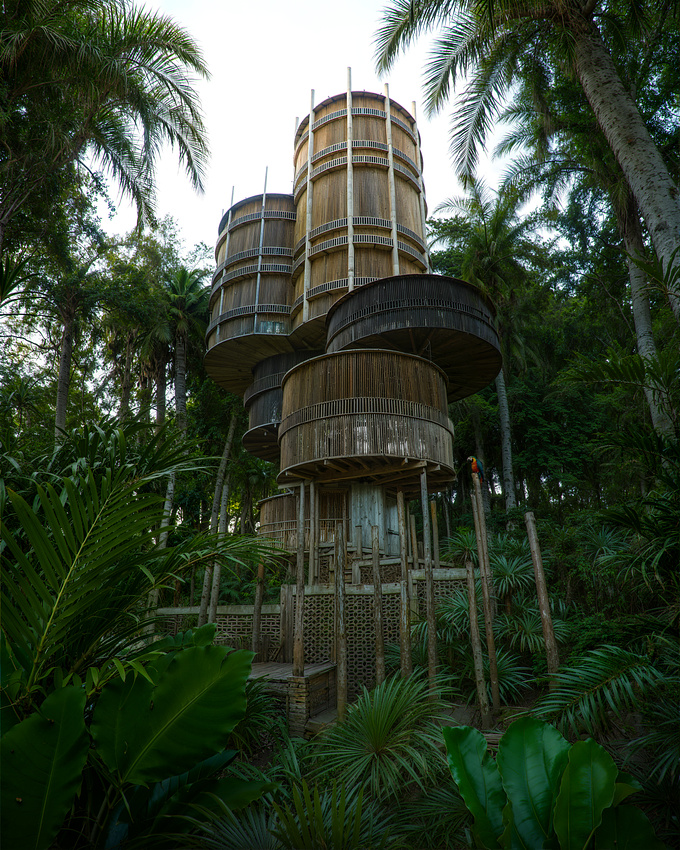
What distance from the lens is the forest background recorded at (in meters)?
3.85

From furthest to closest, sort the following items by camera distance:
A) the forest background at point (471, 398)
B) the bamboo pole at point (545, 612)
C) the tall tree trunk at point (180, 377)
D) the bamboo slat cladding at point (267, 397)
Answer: the tall tree trunk at point (180, 377) < the bamboo slat cladding at point (267, 397) < the bamboo pole at point (545, 612) < the forest background at point (471, 398)

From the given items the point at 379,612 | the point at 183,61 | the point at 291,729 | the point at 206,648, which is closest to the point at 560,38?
the point at 183,61

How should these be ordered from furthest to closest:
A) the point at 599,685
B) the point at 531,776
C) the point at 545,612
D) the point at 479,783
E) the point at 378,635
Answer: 1. the point at 378,635
2. the point at 545,612
3. the point at 599,685
4. the point at 479,783
5. the point at 531,776

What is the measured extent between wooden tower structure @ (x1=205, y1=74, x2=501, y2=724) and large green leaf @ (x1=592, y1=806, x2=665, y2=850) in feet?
23.1

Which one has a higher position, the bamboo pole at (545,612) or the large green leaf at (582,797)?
→ the bamboo pole at (545,612)

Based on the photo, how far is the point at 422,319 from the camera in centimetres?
1630

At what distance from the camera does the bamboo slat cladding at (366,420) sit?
1476cm

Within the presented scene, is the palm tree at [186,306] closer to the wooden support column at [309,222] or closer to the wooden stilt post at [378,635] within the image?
the wooden support column at [309,222]

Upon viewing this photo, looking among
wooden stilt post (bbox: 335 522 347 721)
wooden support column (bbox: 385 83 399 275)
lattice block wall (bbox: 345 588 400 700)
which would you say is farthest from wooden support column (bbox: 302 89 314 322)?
wooden stilt post (bbox: 335 522 347 721)

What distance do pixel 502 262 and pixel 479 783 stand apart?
2381 cm

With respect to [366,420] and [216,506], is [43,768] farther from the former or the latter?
[216,506]

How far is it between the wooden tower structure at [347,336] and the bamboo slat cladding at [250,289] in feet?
0.21

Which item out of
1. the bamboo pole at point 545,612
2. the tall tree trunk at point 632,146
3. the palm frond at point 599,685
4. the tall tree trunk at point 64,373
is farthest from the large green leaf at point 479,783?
the tall tree trunk at point 64,373

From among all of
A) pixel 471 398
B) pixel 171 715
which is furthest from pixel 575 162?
pixel 171 715
